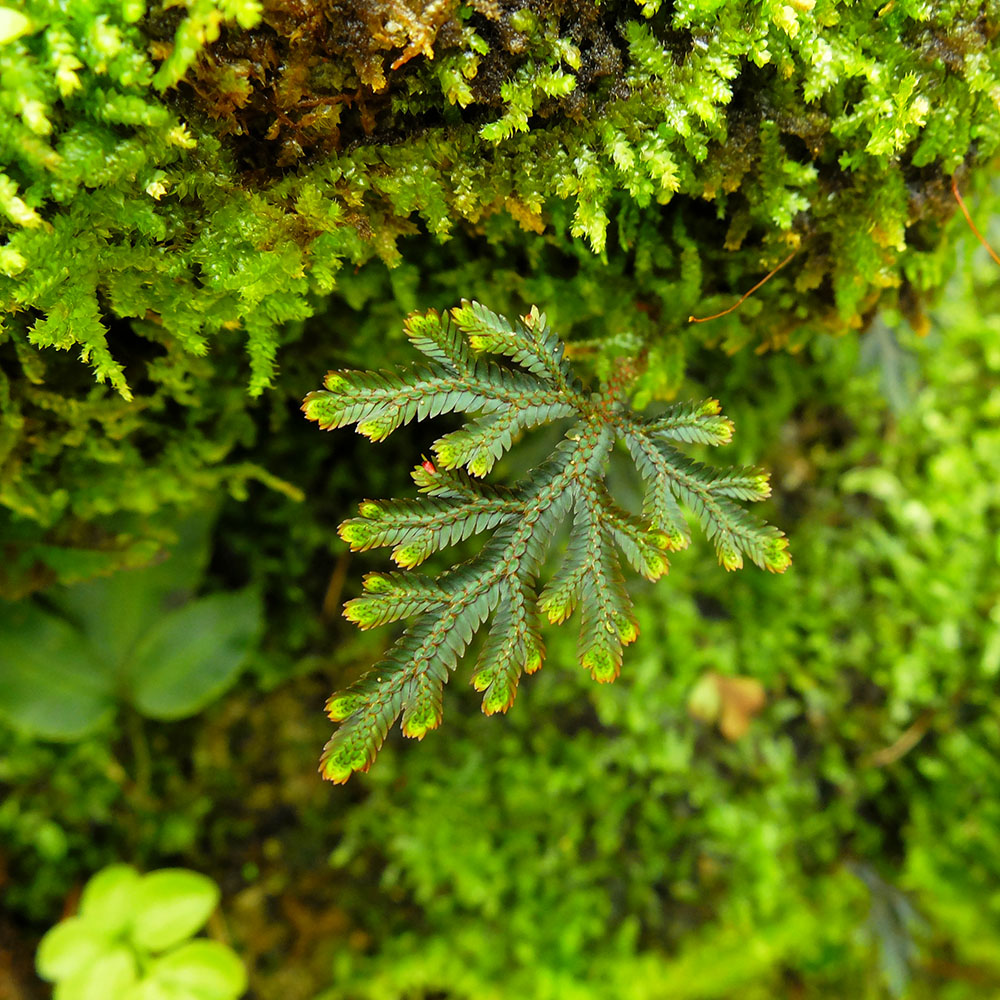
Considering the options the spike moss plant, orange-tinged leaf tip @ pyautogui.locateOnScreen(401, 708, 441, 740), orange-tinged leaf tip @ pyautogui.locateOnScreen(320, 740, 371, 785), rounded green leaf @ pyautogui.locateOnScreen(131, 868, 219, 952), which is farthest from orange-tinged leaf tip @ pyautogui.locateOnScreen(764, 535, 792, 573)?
rounded green leaf @ pyautogui.locateOnScreen(131, 868, 219, 952)

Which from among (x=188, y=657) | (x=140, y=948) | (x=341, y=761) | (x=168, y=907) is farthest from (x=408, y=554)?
(x=140, y=948)

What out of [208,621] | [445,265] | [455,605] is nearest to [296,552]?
[208,621]

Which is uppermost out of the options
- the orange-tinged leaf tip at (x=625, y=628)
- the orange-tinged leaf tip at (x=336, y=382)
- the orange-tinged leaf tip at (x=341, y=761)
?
the orange-tinged leaf tip at (x=336, y=382)

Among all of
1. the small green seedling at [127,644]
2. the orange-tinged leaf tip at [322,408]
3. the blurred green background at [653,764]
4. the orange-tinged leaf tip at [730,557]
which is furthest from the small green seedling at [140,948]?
the orange-tinged leaf tip at [730,557]

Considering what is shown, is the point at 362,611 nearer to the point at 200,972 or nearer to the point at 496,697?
the point at 496,697

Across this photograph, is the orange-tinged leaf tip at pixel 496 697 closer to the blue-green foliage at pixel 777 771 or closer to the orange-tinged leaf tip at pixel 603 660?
the orange-tinged leaf tip at pixel 603 660
